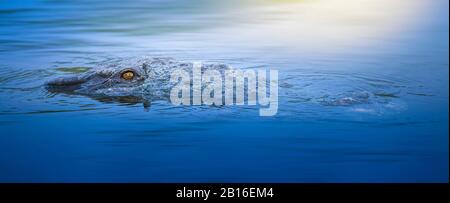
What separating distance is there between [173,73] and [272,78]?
1.02 metres

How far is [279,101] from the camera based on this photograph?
209 inches

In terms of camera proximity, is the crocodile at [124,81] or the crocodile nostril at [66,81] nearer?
the crocodile at [124,81]

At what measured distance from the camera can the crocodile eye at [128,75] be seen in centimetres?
596

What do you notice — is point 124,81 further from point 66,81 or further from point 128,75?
point 66,81

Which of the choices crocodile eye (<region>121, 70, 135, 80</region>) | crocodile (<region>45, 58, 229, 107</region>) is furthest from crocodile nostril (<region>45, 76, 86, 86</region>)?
crocodile eye (<region>121, 70, 135, 80</region>)

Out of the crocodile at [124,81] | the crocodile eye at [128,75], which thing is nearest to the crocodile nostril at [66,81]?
the crocodile at [124,81]

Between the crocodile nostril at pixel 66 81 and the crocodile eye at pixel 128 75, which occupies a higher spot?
the crocodile eye at pixel 128 75

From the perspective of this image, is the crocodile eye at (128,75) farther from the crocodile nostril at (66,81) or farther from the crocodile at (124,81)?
the crocodile nostril at (66,81)

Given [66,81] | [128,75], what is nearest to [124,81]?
[128,75]

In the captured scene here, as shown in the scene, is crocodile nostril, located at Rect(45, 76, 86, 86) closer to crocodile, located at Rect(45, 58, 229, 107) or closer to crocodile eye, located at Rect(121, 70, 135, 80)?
crocodile, located at Rect(45, 58, 229, 107)

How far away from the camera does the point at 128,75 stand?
235 inches

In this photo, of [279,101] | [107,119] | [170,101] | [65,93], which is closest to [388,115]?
[279,101]

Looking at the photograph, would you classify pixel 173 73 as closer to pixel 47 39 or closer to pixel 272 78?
pixel 272 78

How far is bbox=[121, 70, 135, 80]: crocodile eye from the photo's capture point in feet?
19.6
